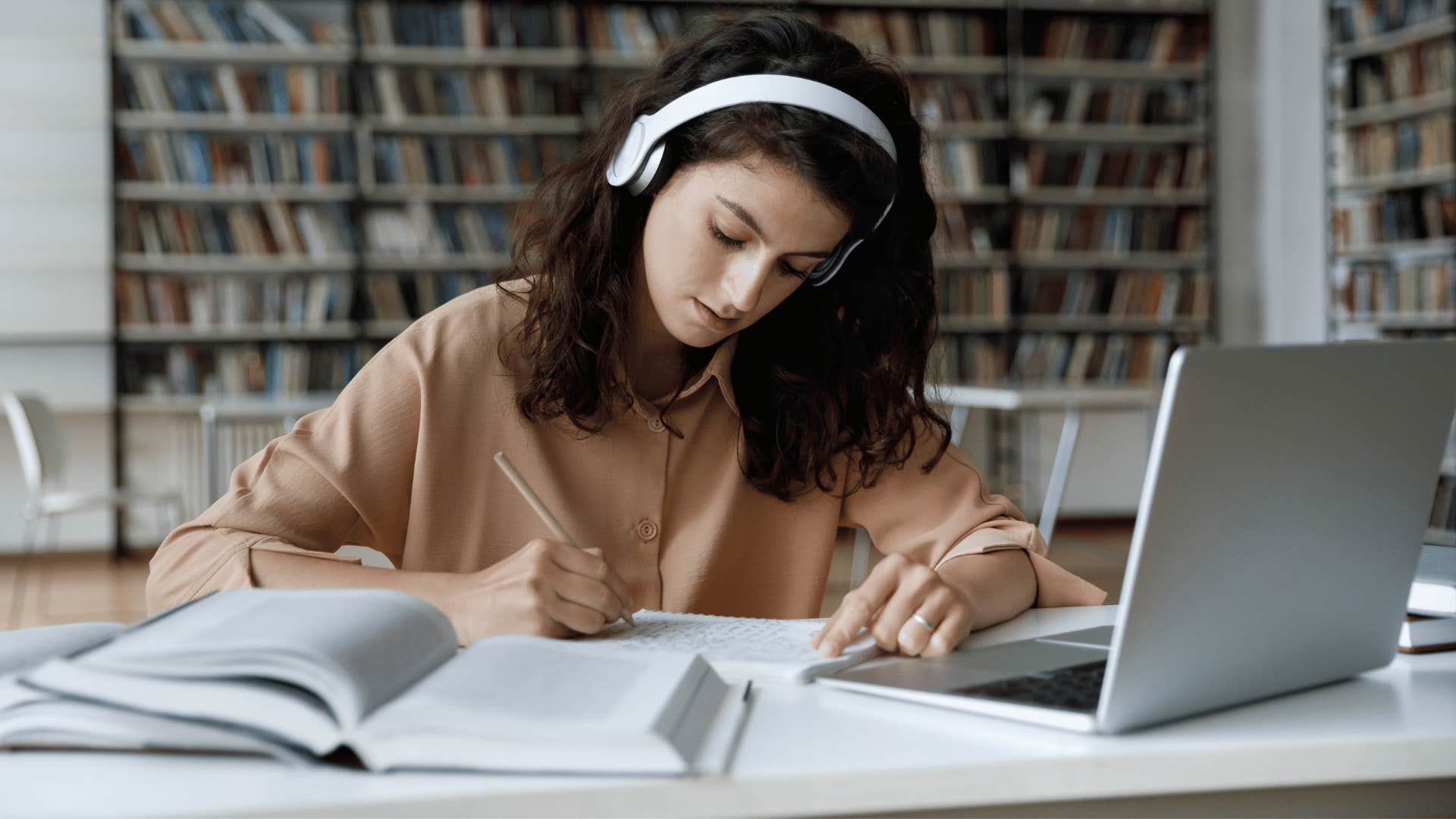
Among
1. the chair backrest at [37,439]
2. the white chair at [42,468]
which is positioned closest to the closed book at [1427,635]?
the white chair at [42,468]

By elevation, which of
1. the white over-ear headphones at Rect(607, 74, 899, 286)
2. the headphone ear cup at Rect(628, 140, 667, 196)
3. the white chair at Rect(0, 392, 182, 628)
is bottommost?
the white chair at Rect(0, 392, 182, 628)

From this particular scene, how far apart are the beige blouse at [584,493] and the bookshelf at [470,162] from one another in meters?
3.83

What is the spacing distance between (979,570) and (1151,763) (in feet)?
1.37

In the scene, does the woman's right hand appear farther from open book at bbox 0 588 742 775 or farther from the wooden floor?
the wooden floor

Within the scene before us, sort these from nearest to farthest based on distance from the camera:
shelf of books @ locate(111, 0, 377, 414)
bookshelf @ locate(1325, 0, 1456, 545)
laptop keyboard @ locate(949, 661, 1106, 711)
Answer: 1. laptop keyboard @ locate(949, 661, 1106, 711)
2. bookshelf @ locate(1325, 0, 1456, 545)
3. shelf of books @ locate(111, 0, 377, 414)

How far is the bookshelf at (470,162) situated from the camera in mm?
5375

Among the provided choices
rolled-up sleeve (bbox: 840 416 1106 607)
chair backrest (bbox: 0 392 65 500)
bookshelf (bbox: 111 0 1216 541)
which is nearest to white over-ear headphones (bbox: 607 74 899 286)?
rolled-up sleeve (bbox: 840 416 1106 607)

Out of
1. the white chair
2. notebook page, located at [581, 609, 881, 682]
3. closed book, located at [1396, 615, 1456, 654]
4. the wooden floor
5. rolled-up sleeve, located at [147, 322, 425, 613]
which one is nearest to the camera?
notebook page, located at [581, 609, 881, 682]

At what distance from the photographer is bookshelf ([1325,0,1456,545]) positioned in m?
5.23

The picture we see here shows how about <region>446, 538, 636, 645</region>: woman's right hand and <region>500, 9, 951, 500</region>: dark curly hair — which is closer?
<region>446, 538, 636, 645</region>: woman's right hand

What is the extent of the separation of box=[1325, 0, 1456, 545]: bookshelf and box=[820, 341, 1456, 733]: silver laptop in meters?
4.67

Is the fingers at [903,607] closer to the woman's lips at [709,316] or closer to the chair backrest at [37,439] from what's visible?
the woman's lips at [709,316]

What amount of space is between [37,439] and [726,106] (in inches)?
146

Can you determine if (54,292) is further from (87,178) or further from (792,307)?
(792,307)
